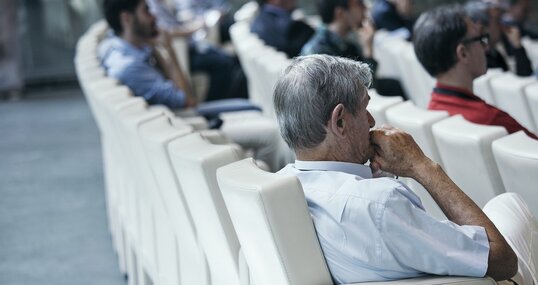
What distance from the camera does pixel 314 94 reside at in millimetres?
2395

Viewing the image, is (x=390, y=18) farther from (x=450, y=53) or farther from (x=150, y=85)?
(x=450, y=53)

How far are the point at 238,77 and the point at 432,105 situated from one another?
5.83m

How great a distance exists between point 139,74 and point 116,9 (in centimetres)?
50

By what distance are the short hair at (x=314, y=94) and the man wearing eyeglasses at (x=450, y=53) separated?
162 cm

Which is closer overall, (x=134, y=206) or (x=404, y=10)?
(x=134, y=206)

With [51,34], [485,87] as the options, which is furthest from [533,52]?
[51,34]

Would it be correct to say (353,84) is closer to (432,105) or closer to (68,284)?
(432,105)

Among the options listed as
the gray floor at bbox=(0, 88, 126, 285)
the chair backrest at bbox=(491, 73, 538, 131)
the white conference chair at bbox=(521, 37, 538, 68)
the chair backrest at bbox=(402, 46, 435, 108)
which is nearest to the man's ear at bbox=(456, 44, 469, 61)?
the chair backrest at bbox=(491, 73, 538, 131)

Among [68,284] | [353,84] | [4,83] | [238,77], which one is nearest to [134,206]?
[68,284]

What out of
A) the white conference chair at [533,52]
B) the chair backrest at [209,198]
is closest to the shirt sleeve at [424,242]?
the chair backrest at [209,198]

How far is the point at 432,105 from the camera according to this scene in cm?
403

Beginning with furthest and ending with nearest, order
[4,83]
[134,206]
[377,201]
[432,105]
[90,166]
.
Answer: [4,83] < [90,166] < [134,206] < [432,105] < [377,201]

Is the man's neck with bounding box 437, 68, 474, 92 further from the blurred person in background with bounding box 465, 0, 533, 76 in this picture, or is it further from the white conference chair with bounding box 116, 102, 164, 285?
the blurred person in background with bounding box 465, 0, 533, 76

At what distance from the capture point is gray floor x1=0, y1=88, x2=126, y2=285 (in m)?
5.24
